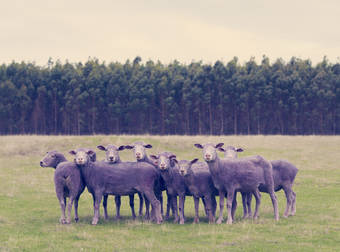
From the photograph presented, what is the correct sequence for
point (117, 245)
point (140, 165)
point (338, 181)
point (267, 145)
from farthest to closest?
point (267, 145) → point (338, 181) → point (140, 165) → point (117, 245)

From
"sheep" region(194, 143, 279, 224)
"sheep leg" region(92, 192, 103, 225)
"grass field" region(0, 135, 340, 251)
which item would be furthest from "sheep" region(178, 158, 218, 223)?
"sheep leg" region(92, 192, 103, 225)

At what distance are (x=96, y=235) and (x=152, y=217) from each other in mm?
3282

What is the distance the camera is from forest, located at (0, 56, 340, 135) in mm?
78062

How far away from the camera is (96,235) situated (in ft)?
48.9

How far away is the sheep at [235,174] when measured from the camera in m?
17.1

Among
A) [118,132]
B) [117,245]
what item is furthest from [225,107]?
[117,245]

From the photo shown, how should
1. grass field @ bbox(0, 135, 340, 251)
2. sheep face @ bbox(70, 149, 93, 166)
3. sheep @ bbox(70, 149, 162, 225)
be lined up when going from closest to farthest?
grass field @ bbox(0, 135, 340, 251) < sheep face @ bbox(70, 149, 93, 166) < sheep @ bbox(70, 149, 162, 225)

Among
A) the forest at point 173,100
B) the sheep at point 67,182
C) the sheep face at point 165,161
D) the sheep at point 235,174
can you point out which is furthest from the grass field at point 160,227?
the forest at point 173,100

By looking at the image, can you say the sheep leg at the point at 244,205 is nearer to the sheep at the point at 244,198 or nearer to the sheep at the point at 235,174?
the sheep at the point at 244,198

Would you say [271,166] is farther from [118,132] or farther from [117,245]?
[118,132]

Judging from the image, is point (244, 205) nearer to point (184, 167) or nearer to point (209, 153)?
point (209, 153)

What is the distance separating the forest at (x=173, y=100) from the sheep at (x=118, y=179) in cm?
5992

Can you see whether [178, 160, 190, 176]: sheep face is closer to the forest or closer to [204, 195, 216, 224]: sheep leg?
[204, 195, 216, 224]: sheep leg

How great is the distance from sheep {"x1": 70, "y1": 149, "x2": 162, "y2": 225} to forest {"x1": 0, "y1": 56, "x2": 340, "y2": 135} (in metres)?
A: 59.9
